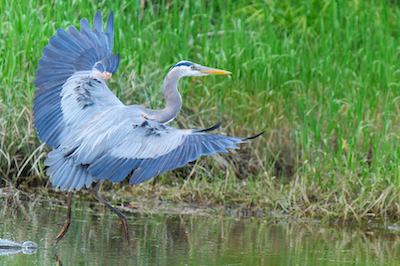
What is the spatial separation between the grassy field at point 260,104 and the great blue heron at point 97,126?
39.6 inches

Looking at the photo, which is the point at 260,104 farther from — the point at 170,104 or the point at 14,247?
the point at 14,247

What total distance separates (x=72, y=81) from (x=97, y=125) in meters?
0.63

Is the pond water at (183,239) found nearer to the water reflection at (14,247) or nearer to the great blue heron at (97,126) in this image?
the water reflection at (14,247)

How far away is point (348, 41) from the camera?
767 cm

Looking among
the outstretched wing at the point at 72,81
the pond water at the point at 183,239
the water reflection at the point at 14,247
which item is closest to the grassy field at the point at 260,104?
the pond water at the point at 183,239

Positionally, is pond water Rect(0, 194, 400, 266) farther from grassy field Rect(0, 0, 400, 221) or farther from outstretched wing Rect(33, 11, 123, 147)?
outstretched wing Rect(33, 11, 123, 147)

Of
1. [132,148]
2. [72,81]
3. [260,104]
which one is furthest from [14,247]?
[260,104]

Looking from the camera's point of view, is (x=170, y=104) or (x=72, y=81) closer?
(x=72, y=81)

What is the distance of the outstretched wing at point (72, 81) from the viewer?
4.80 meters

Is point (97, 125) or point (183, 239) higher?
point (97, 125)

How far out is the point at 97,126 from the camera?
4551mm

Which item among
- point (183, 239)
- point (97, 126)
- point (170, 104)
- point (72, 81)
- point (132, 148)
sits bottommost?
point (183, 239)

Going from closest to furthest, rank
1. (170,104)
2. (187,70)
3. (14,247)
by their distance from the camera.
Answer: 1. (14,247)
2. (170,104)
3. (187,70)

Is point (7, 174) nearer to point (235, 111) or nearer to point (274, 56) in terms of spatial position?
point (235, 111)
